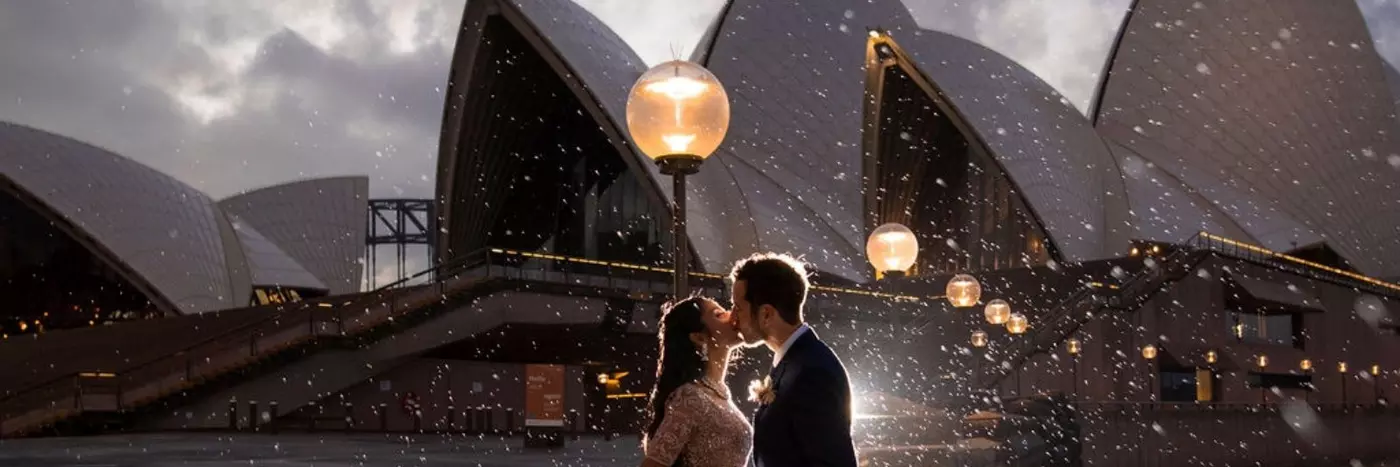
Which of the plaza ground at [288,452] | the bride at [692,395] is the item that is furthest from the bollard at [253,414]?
the bride at [692,395]

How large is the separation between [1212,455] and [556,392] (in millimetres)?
8566

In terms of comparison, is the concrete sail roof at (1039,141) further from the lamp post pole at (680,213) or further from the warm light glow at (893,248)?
the lamp post pole at (680,213)

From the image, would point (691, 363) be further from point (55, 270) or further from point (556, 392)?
point (55, 270)

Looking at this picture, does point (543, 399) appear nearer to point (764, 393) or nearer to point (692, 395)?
point (692, 395)

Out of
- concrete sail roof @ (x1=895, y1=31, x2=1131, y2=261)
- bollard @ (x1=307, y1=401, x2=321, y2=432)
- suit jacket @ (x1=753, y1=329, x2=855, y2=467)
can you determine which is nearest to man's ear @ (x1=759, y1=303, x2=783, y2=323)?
suit jacket @ (x1=753, y1=329, x2=855, y2=467)

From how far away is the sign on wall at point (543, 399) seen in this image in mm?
18500

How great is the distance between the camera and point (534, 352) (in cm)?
2875

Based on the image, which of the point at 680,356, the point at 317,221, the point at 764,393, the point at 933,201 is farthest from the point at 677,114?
the point at 317,221

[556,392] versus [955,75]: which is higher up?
[955,75]

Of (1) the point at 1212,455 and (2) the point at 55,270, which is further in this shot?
(2) the point at 55,270

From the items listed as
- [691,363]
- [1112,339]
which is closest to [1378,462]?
[1112,339]

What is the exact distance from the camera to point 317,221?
216 ft

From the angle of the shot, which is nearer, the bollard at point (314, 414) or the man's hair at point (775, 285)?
the man's hair at point (775, 285)

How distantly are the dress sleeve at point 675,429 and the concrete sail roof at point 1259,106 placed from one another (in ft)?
140
